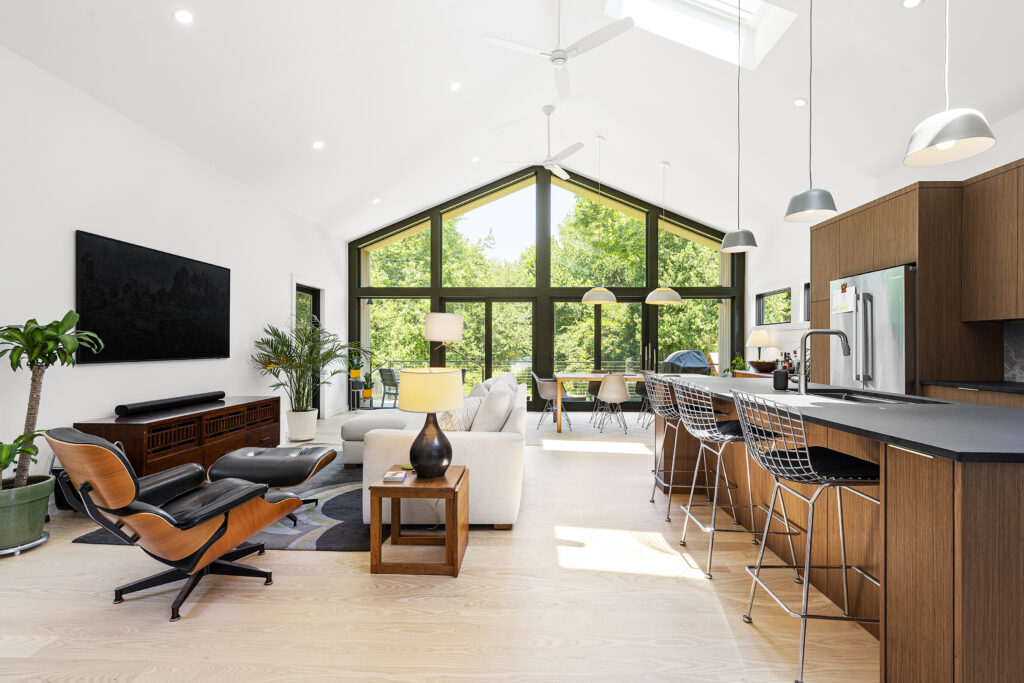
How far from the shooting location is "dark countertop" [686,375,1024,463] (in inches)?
54.7

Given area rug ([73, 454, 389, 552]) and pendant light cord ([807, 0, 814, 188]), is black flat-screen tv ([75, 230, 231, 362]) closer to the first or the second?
area rug ([73, 454, 389, 552])

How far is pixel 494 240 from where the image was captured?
8.84 metres

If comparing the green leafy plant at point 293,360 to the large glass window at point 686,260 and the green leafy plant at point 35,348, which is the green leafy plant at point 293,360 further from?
the large glass window at point 686,260

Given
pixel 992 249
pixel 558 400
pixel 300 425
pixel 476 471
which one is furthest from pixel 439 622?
pixel 558 400

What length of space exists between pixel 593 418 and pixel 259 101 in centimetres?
569

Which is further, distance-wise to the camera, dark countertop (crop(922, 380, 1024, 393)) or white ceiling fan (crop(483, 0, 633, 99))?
white ceiling fan (crop(483, 0, 633, 99))

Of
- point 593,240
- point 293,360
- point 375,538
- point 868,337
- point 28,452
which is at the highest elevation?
point 593,240

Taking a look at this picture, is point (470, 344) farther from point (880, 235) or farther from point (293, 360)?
point (880, 235)

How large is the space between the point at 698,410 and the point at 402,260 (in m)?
6.84

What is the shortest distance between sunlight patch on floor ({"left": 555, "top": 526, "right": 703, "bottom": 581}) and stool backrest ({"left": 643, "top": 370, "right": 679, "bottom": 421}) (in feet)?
2.81

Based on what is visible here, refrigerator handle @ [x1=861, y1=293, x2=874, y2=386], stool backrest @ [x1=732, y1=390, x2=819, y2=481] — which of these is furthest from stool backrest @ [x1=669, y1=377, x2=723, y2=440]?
refrigerator handle @ [x1=861, y1=293, x2=874, y2=386]

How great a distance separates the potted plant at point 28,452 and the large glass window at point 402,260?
233 inches

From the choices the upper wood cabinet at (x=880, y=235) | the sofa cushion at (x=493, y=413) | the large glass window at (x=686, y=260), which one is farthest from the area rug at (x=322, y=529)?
the large glass window at (x=686, y=260)

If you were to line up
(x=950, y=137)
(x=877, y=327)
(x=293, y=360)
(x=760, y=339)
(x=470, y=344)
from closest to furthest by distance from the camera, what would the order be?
(x=950, y=137) → (x=877, y=327) → (x=293, y=360) → (x=760, y=339) → (x=470, y=344)
